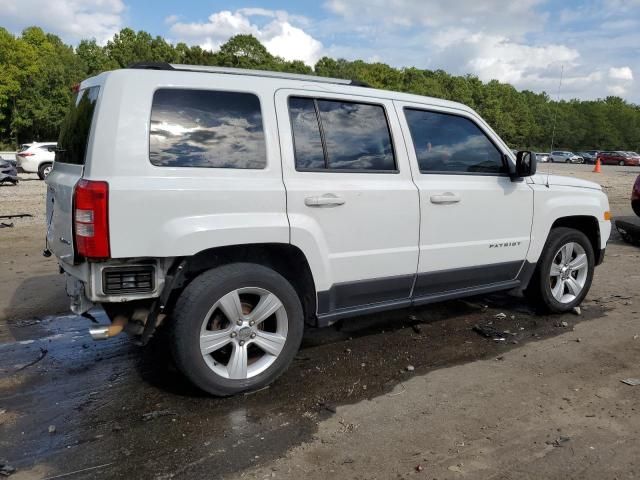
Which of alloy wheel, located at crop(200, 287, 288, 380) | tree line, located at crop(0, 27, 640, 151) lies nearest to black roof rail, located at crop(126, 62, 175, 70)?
alloy wheel, located at crop(200, 287, 288, 380)

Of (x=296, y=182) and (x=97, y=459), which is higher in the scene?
(x=296, y=182)

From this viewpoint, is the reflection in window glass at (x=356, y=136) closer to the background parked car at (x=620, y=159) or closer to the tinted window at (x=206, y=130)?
the tinted window at (x=206, y=130)

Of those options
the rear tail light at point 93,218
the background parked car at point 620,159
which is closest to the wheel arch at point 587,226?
the rear tail light at point 93,218

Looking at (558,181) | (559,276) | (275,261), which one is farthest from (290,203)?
(559,276)

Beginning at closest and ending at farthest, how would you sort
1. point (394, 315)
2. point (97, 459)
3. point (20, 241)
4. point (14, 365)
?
point (97, 459) → point (14, 365) → point (394, 315) → point (20, 241)

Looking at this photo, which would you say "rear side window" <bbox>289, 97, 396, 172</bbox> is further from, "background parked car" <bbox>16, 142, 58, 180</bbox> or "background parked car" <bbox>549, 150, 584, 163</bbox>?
"background parked car" <bbox>549, 150, 584, 163</bbox>

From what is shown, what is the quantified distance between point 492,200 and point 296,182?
190cm

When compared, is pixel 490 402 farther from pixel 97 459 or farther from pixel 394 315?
pixel 97 459

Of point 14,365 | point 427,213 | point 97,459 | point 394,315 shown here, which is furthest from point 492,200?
point 14,365

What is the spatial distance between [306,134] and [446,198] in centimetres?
129

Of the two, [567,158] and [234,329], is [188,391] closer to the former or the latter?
[234,329]

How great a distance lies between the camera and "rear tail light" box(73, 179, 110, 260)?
318cm

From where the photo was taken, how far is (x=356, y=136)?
4176 millimetres

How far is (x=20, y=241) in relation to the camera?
9.16 meters
